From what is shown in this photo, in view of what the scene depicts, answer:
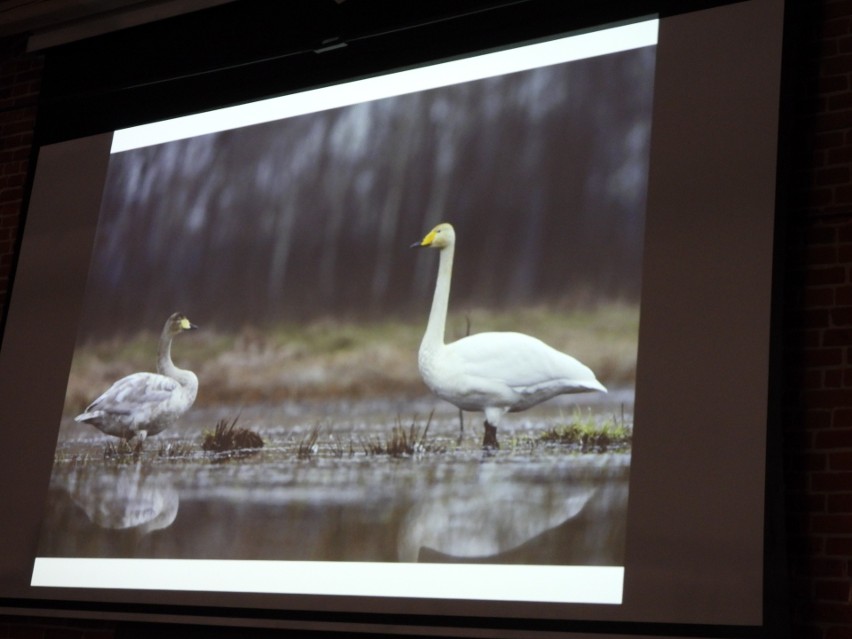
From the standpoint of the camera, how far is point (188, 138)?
13.6 ft

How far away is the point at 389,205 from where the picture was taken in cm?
357

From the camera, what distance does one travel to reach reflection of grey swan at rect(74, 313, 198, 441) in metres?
3.82

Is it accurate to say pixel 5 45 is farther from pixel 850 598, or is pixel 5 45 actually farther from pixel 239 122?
pixel 850 598

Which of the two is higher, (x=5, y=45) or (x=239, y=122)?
(x=5, y=45)

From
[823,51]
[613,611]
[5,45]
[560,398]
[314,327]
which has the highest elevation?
[5,45]

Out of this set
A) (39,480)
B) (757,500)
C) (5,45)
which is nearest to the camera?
(757,500)

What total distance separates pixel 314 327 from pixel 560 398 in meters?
0.97

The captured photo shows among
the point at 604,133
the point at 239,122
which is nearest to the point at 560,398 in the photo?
the point at 604,133

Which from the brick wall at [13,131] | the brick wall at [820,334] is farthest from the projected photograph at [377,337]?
the brick wall at [13,131]

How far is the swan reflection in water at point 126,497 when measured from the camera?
3.68 meters

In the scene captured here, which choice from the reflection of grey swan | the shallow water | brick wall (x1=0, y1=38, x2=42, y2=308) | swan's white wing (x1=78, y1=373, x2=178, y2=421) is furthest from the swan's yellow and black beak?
brick wall (x1=0, y1=38, x2=42, y2=308)

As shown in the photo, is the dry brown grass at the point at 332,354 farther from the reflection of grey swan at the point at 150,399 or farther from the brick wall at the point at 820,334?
the brick wall at the point at 820,334

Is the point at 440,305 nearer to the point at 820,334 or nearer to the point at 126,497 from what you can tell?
the point at 820,334

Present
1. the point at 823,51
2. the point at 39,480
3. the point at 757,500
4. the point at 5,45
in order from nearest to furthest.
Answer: the point at 757,500 → the point at 823,51 → the point at 39,480 → the point at 5,45
